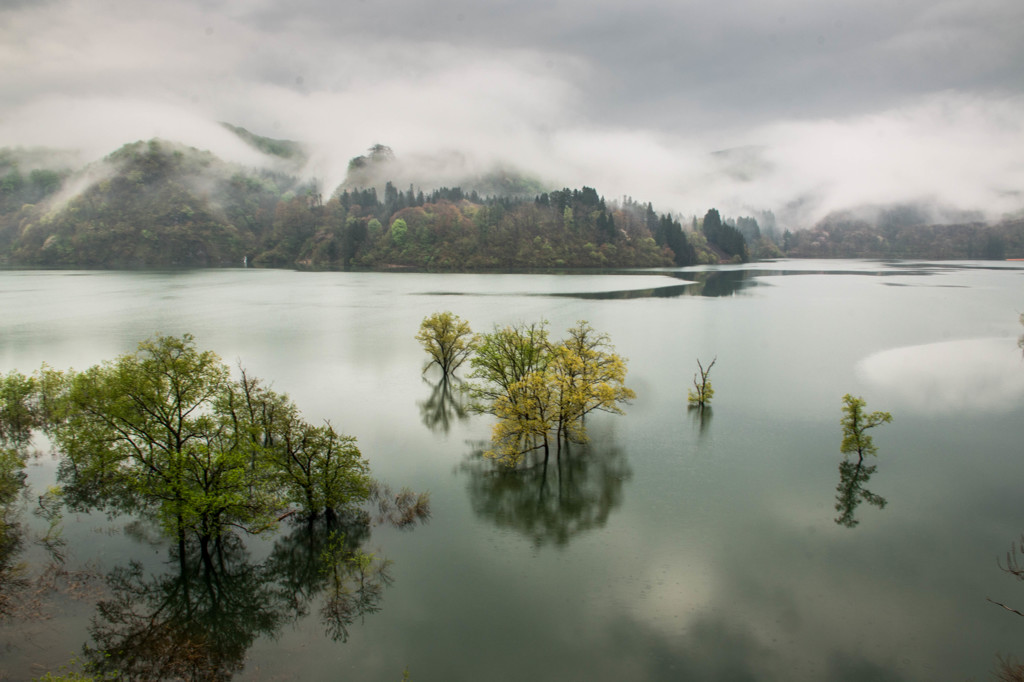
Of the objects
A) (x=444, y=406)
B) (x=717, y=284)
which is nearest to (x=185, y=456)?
(x=444, y=406)

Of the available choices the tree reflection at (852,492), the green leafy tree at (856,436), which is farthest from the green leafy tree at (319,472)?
the green leafy tree at (856,436)

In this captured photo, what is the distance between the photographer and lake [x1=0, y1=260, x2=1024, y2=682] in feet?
61.1

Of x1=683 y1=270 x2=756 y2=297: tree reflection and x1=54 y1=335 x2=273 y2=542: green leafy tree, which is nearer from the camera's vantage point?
x1=54 y1=335 x2=273 y2=542: green leafy tree

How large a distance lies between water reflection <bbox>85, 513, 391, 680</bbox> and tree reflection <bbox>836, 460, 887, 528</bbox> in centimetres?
2227

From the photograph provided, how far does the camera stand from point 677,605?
821 inches

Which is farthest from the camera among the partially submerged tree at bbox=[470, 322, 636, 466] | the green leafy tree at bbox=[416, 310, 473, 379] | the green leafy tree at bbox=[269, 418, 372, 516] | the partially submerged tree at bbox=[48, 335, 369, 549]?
the green leafy tree at bbox=[416, 310, 473, 379]

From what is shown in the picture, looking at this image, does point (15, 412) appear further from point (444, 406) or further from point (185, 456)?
point (444, 406)

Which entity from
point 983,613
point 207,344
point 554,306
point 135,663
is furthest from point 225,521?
point 554,306

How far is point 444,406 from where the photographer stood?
1791 inches

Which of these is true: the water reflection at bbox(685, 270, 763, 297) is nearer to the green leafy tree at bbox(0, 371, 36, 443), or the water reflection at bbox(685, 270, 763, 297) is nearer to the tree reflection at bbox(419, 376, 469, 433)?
the tree reflection at bbox(419, 376, 469, 433)

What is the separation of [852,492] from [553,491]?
1617 cm

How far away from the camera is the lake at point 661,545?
61.1 feet

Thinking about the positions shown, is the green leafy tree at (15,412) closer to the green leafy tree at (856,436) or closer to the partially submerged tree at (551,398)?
the partially submerged tree at (551,398)

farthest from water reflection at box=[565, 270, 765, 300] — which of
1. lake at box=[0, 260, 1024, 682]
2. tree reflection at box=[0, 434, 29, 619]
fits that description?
tree reflection at box=[0, 434, 29, 619]
